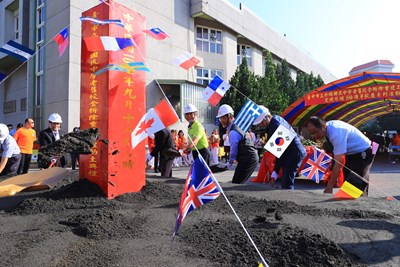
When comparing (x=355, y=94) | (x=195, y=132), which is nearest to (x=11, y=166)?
(x=195, y=132)

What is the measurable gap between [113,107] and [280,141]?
2480mm

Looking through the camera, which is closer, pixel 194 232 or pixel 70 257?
pixel 70 257

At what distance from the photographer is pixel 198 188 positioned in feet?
8.34

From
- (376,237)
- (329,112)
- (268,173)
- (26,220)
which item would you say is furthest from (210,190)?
(329,112)

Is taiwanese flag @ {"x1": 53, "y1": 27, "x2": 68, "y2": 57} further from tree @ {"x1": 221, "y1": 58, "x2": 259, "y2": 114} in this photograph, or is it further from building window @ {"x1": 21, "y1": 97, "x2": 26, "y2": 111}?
tree @ {"x1": 221, "y1": 58, "x2": 259, "y2": 114}

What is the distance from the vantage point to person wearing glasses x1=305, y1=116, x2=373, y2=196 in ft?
13.9

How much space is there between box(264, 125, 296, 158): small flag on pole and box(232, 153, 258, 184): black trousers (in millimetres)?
549

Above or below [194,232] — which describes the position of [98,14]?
above

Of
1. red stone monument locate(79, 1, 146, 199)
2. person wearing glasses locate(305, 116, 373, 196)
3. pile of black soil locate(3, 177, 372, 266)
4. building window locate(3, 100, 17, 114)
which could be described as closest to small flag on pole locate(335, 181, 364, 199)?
person wearing glasses locate(305, 116, 373, 196)

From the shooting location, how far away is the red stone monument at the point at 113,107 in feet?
14.2

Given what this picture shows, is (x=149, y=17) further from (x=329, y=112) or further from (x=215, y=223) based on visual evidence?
(x=215, y=223)

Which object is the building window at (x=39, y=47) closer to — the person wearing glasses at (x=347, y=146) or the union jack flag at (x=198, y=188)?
the person wearing glasses at (x=347, y=146)

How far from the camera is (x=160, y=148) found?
22.0ft

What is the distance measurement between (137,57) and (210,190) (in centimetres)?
299
